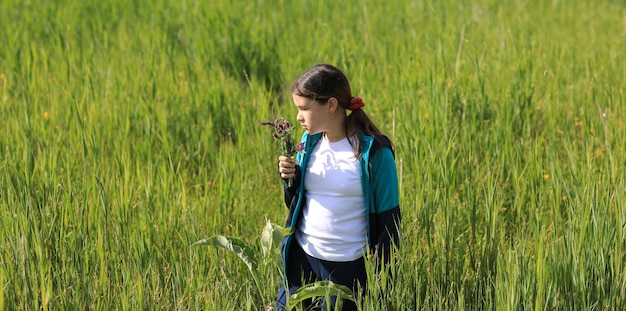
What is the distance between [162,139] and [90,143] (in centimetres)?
37

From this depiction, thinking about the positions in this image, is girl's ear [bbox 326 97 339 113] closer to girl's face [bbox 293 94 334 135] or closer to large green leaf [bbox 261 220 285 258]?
girl's face [bbox 293 94 334 135]

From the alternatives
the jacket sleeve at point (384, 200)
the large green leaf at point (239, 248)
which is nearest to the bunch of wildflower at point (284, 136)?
the jacket sleeve at point (384, 200)

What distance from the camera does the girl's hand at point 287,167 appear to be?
7.00ft

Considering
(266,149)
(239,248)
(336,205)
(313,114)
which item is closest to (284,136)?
(313,114)

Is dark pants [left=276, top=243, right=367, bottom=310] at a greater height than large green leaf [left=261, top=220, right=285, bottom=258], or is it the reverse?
large green leaf [left=261, top=220, right=285, bottom=258]

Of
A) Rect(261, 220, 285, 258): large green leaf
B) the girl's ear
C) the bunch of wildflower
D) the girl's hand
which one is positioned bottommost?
Rect(261, 220, 285, 258): large green leaf

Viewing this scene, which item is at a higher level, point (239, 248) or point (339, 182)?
point (339, 182)

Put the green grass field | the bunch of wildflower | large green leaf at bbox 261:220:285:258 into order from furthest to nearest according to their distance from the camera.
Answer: the green grass field < large green leaf at bbox 261:220:285:258 < the bunch of wildflower

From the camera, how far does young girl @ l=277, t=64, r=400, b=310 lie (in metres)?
2.14

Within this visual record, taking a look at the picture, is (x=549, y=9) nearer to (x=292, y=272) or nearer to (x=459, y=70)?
(x=459, y=70)

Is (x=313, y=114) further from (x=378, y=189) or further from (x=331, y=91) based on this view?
(x=378, y=189)

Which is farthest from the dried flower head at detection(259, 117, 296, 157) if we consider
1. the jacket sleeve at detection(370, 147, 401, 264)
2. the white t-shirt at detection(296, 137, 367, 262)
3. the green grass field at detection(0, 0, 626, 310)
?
the green grass field at detection(0, 0, 626, 310)

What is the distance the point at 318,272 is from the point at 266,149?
1.29 m

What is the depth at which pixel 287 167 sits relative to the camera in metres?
2.14
